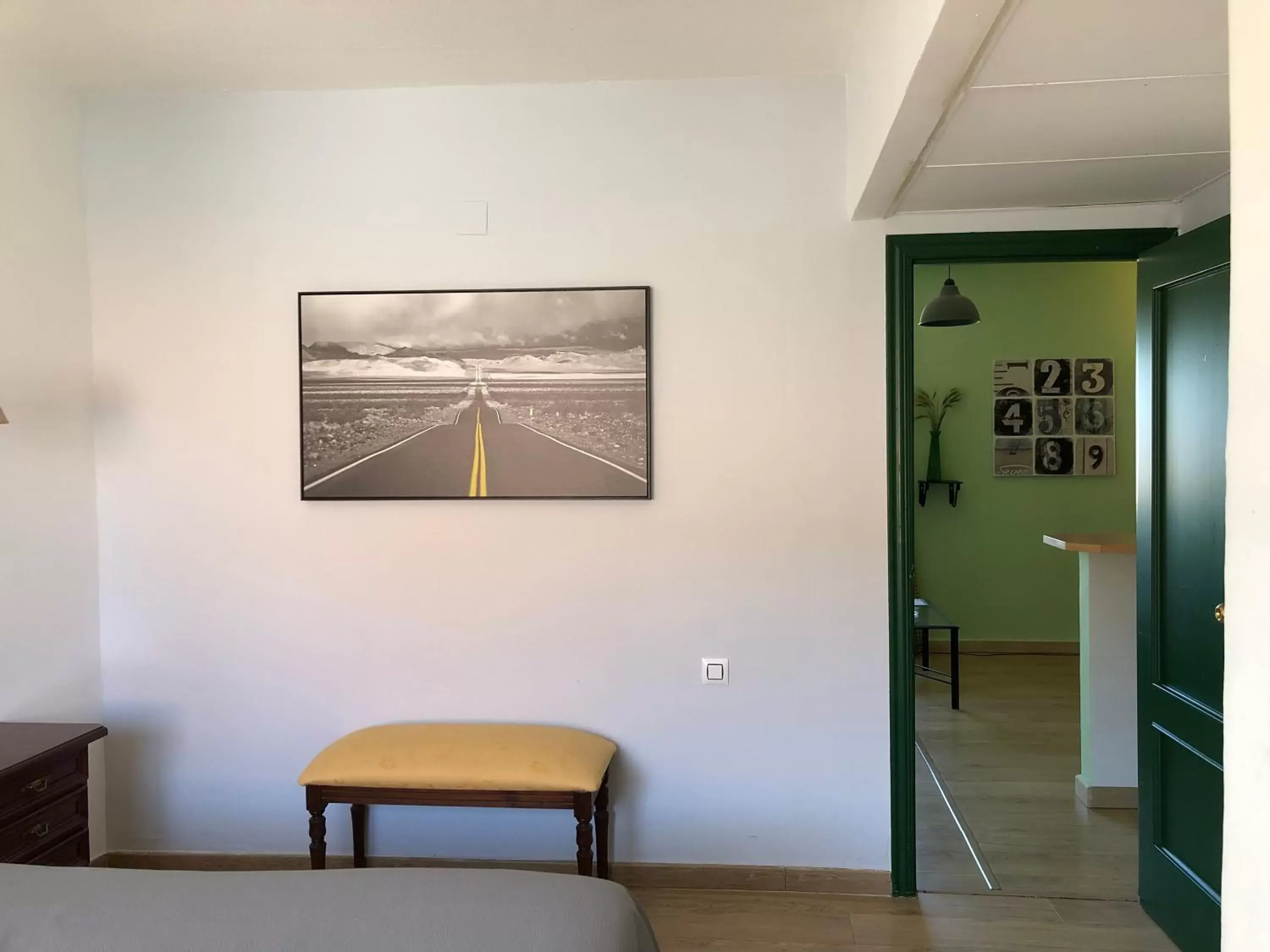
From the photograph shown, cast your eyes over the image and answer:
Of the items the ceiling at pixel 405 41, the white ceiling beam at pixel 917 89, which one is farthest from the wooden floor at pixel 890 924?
the ceiling at pixel 405 41

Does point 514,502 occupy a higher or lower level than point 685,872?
higher

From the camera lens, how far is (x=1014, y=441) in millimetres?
5805

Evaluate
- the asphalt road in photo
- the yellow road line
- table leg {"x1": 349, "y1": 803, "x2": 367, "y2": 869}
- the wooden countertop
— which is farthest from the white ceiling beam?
table leg {"x1": 349, "y1": 803, "x2": 367, "y2": 869}

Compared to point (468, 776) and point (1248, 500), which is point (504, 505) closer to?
point (468, 776)

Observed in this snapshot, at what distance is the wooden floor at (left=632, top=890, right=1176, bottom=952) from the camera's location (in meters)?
2.41

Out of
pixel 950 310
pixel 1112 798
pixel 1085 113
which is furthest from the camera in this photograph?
pixel 950 310

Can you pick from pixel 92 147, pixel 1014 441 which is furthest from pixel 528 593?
pixel 1014 441

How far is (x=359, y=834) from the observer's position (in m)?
2.77

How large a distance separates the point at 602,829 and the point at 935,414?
4286 mm

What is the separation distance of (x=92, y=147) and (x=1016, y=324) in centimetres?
539

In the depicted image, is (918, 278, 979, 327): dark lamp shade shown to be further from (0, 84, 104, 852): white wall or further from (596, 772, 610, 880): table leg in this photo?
(0, 84, 104, 852): white wall

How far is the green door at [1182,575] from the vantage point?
2186 mm

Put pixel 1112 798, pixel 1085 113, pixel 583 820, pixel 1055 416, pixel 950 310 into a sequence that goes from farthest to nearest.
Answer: pixel 1055 416
pixel 950 310
pixel 1112 798
pixel 583 820
pixel 1085 113

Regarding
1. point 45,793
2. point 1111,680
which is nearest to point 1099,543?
point 1111,680
